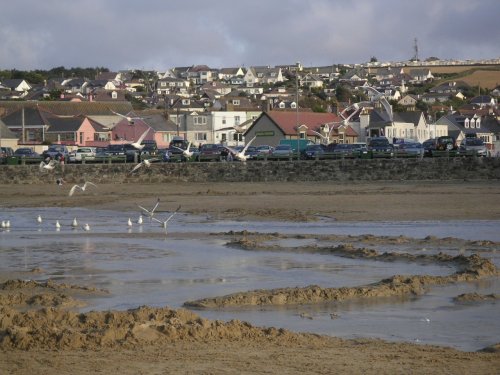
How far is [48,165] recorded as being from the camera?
56.8 m

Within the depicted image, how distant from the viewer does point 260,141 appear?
269 ft

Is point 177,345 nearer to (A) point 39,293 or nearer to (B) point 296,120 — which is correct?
(A) point 39,293

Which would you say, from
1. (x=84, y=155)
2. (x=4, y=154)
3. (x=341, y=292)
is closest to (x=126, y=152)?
(x=84, y=155)

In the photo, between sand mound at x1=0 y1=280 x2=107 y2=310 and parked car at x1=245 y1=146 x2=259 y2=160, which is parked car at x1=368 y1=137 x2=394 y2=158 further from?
sand mound at x1=0 y1=280 x2=107 y2=310

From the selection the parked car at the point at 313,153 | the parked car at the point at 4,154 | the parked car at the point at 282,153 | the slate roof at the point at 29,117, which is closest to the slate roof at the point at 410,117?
the slate roof at the point at 29,117

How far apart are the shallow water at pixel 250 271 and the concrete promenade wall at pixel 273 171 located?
70.2ft

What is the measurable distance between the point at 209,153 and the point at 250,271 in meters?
40.4

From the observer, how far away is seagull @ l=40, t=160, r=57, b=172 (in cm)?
5700

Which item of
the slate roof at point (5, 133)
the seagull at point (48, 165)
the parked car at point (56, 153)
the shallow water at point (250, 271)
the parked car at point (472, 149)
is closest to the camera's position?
the shallow water at point (250, 271)

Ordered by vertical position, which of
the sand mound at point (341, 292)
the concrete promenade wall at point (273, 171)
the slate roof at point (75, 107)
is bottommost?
the sand mound at point (341, 292)

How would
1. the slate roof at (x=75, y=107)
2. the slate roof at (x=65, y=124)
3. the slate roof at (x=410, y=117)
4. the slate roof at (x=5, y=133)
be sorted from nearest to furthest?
the slate roof at (x=5, y=133), the slate roof at (x=65, y=124), the slate roof at (x=410, y=117), the slate roof at (x=75, y=107)

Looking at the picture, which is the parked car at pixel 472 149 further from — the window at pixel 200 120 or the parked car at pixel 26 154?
Answer: the window at pixel 200 120

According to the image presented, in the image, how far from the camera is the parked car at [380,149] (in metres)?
56.1

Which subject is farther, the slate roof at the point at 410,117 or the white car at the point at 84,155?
the slate roof at the point at 410,117
